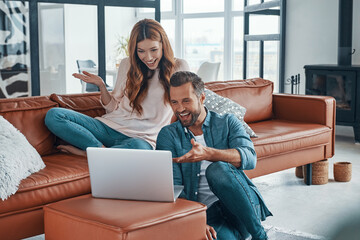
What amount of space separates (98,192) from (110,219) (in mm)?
275

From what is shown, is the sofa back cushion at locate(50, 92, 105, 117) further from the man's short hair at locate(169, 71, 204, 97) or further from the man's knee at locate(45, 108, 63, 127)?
the man's short hair at locate(169, 71, 204, 97)

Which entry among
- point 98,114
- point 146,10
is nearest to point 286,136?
point 98,114

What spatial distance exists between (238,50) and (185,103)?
268 inches

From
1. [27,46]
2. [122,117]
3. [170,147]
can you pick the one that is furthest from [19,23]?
[170,147]

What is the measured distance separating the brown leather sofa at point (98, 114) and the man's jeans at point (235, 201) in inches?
29.0

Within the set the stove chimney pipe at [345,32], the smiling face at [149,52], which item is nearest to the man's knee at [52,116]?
the smiling face at [149,52]

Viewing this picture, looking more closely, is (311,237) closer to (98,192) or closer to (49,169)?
(98,192)

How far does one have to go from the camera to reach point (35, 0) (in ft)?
15.7

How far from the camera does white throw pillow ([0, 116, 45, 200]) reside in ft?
7.00

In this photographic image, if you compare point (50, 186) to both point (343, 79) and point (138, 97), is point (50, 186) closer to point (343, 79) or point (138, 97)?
point (138, 97)

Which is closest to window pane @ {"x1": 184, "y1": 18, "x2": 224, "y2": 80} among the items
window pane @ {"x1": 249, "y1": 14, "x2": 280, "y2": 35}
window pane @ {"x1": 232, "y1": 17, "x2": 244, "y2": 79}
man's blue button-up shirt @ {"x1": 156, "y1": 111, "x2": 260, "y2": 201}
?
window pane @ {"x1": 232, "y1": 17, "x2": 244, "y2": 79}

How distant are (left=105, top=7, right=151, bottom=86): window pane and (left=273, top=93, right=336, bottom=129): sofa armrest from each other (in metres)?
2.07

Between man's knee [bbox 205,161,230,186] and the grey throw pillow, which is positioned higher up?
the grey throw pillow

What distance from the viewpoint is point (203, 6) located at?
29.7 ft
